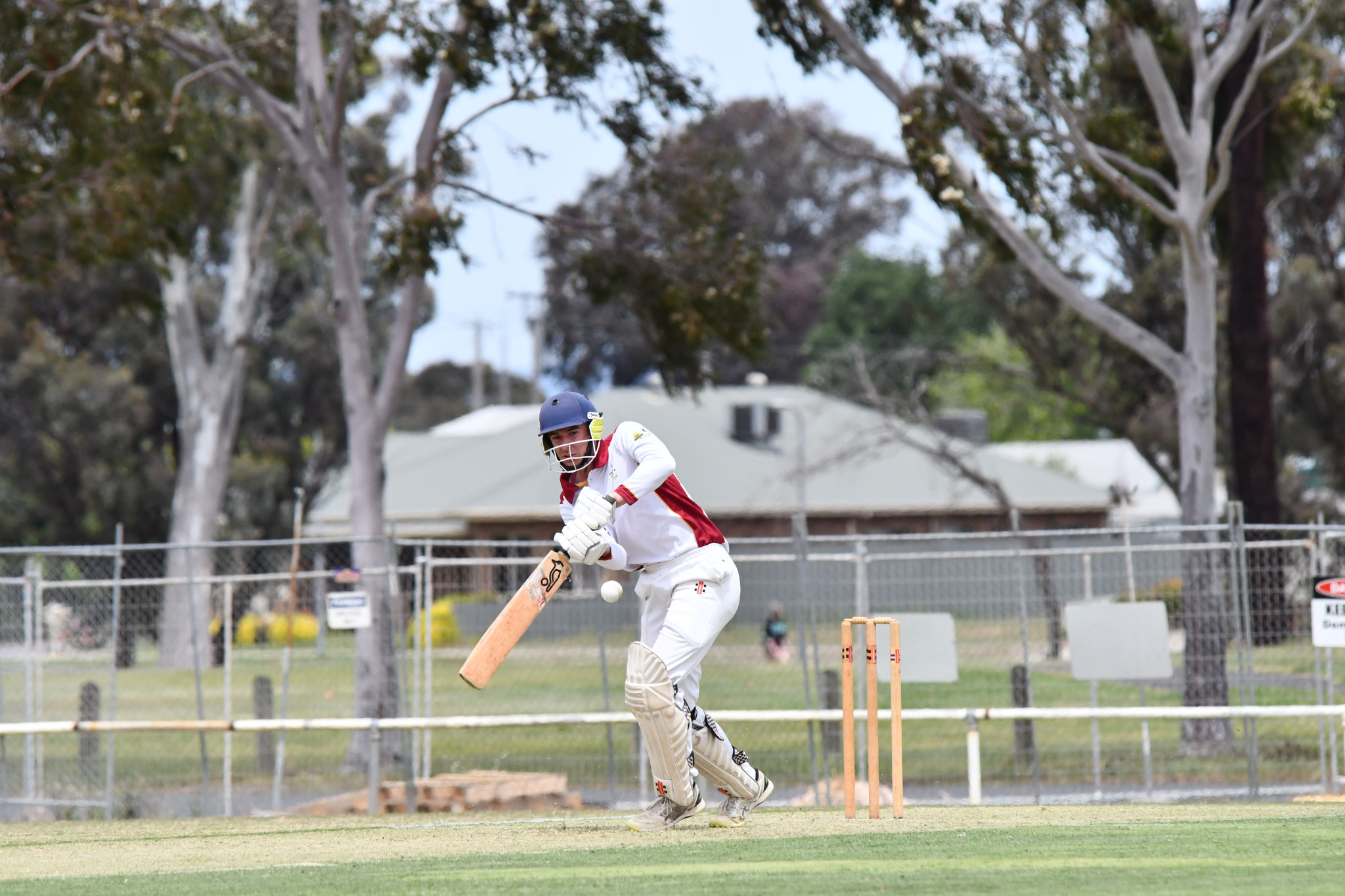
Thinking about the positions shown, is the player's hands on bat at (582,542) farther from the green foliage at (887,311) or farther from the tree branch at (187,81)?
the green foliage at (887,311)

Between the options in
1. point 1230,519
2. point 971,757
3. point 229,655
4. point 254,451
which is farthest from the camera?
point 254,451

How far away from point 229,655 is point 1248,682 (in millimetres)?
8240

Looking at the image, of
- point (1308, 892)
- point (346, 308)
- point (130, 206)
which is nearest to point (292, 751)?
point (346, 308)

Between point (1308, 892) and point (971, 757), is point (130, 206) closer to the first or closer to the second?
point (971, 757)

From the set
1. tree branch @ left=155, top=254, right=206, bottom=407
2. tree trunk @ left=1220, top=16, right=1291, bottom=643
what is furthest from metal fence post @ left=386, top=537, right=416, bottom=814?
tree branch @ left=155, top=254, right=206, bottom=407

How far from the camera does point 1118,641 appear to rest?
1102cm

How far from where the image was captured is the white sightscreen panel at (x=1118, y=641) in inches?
430

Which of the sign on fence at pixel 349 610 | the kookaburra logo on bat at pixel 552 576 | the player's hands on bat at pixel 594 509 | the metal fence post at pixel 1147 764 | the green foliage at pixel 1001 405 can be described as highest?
the green foliage at pixel 1001 405

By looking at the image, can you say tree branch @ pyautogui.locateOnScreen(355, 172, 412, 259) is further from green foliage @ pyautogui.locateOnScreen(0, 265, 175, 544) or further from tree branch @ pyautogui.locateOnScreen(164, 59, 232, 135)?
green foliage @ pyautogui.locateOnScreen(0, 265, 175, 544)

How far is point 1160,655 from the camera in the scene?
35.9ft

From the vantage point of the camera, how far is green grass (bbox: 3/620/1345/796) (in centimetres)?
1227

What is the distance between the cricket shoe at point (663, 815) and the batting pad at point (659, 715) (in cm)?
19

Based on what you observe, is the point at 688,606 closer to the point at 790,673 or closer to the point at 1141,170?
the point at 790,673

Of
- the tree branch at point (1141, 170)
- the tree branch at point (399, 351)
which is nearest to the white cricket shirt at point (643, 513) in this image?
the tree branch at point (1141, 170)
